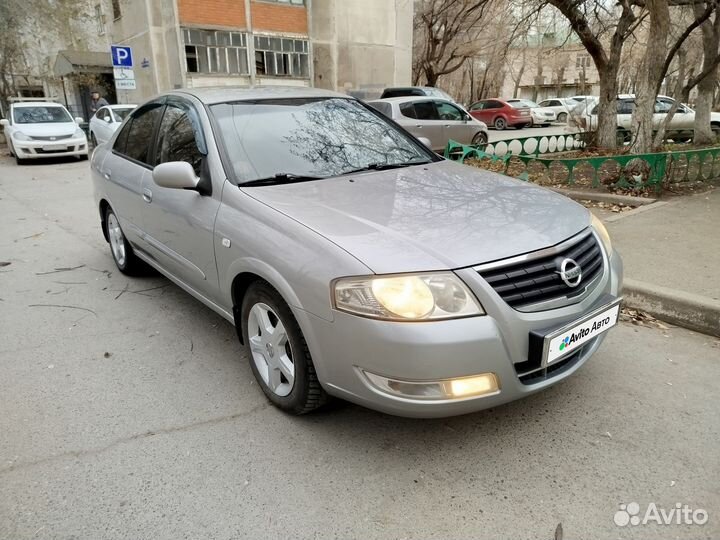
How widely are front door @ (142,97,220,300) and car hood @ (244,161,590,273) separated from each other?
0.42 m

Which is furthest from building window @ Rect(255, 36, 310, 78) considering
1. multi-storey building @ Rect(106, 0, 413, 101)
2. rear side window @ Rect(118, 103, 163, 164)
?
rear side window @ Rect(118, 103, 163, 164)

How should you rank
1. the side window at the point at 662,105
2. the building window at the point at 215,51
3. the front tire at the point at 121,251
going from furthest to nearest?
1. the building window at the point at 215,51
2. the side window at the point at 662,105
3. the front tire at the point at 121,251

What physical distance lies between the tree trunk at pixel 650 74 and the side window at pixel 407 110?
6014 mm

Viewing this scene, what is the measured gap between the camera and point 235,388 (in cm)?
318

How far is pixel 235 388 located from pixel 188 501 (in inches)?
36.9

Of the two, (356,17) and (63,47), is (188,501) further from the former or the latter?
(63,47)

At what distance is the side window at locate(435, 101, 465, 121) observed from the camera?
14.4 m

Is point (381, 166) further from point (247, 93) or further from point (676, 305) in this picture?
point (676, 305)

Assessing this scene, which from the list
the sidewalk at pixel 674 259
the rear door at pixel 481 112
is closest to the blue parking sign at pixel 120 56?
the sidewalk at pixel 674 259

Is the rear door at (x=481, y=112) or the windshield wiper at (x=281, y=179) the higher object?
the windshield wiper at (x=281, y=179)

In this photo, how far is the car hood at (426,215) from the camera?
232cm

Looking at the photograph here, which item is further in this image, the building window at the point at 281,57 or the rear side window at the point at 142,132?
the building window at the point at 281,57

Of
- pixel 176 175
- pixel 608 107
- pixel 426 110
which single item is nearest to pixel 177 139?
pixel 176 175

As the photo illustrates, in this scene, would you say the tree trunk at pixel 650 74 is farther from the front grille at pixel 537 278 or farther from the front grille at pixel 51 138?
the front grille at pixel 51 138
